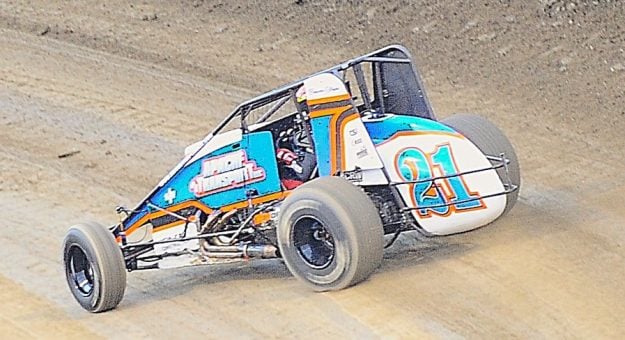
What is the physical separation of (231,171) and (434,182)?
1.41 metres

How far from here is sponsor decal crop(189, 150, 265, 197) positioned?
8.83m

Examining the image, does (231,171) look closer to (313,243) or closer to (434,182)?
(313,243)

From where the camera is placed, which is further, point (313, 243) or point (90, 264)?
point (90, 264)

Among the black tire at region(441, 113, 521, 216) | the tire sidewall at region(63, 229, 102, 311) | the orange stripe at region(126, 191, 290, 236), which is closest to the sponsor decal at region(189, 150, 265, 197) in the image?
the orange stripe at region(126, 191, 290, 236)

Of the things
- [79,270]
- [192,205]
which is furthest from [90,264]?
[192,205]

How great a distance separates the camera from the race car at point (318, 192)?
8297mm

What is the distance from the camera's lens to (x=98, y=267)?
856cm

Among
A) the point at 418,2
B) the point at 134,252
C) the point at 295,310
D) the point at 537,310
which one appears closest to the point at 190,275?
the point at 134,252

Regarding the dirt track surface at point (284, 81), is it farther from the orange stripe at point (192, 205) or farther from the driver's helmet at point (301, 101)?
the driver's helmet at point (301, 101)

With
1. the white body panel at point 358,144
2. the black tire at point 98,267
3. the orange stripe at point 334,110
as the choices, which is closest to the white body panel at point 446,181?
the white body panel at point 358,144

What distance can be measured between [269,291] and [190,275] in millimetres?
926

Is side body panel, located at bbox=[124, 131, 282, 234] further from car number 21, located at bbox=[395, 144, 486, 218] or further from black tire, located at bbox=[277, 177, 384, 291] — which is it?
car number 21, located at bbox=[395, 144, 486, 218]

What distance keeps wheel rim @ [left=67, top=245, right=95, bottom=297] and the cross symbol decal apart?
71 cm

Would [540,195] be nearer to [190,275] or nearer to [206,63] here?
[190,275]
